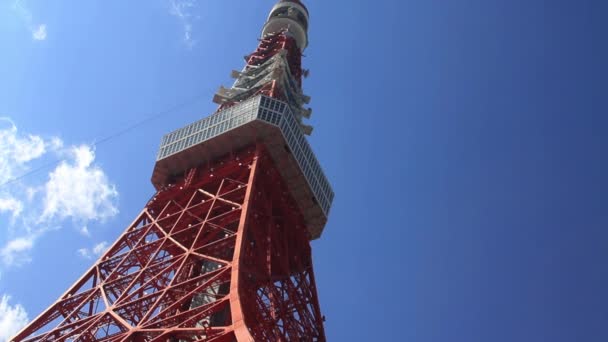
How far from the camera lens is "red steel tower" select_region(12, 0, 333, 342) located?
86.0 feet

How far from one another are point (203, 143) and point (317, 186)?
5980 millimetres

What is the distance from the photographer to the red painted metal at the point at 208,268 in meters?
25.1

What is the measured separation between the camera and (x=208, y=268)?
33031mm

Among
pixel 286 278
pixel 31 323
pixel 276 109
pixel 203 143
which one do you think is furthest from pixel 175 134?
pixel 31 323

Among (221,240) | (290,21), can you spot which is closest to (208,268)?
(221,240)

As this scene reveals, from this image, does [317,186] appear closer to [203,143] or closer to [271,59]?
[203,143]

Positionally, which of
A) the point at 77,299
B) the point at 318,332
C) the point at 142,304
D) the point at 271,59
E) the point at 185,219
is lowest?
the point at 318,332

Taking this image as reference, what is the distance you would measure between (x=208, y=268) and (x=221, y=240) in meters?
4.46

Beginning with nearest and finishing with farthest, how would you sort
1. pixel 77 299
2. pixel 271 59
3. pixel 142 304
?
pixel 142 304 < pixel 77 299 < pixel 271 59

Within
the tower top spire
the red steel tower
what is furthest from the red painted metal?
the tower top spire

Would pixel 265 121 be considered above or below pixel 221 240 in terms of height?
above

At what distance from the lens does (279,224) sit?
1416 inches

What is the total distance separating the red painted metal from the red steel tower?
0.05m

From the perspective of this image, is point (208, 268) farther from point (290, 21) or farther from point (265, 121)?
point (290, 21)
